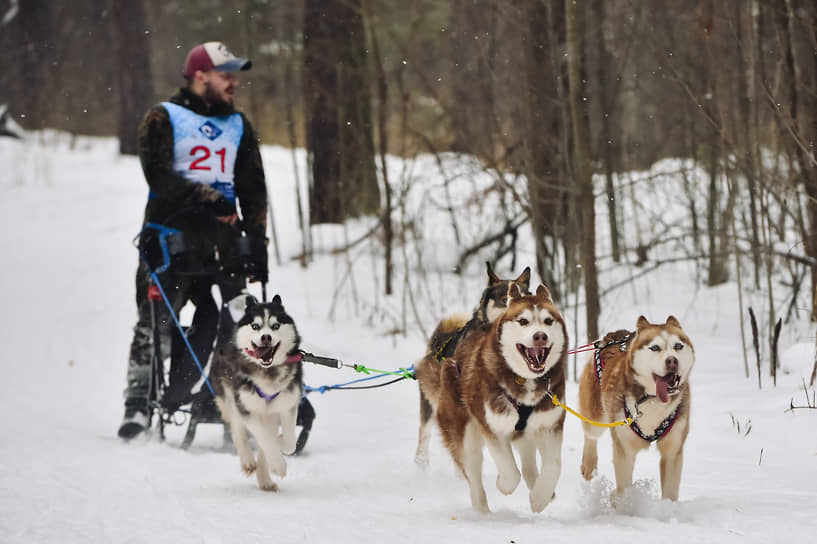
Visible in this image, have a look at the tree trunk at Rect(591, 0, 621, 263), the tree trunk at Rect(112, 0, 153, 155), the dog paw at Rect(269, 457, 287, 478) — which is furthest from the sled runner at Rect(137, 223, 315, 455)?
the tree trunk at Rect(112, 0, 153, 155)

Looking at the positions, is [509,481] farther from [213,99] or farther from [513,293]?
[213,99]

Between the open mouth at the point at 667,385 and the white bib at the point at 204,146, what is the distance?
10.3 feet

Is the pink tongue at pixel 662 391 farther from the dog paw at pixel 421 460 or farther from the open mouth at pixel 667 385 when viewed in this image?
the dog paw at pixel 421 460

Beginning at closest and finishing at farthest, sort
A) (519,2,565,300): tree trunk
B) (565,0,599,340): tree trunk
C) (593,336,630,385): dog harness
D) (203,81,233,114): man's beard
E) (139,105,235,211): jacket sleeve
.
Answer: (593,336,630,385): dog harness, (139,105,235,211): jacket sleeve, (203,81,233,114): man's beard, (565,0,599,340): tree trunk, (519,2,565,300): tree trunk

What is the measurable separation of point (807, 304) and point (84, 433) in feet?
21.1

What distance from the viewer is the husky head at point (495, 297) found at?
4258 mm

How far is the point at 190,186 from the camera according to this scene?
5398mm

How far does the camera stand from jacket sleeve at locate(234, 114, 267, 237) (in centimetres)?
562

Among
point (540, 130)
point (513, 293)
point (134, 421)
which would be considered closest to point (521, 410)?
point (513, 293)

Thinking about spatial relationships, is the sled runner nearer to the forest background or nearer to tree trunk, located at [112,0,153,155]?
the forest background

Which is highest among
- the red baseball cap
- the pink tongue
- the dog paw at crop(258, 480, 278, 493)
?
the red baseball cap

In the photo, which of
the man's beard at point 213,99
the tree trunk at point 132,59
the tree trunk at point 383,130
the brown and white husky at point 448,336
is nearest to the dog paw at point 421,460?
the brown and white husky at point 448,336

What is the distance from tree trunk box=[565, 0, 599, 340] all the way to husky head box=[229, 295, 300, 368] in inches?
99.0

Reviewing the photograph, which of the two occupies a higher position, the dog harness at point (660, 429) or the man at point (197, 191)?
the man at point (197, 191)
